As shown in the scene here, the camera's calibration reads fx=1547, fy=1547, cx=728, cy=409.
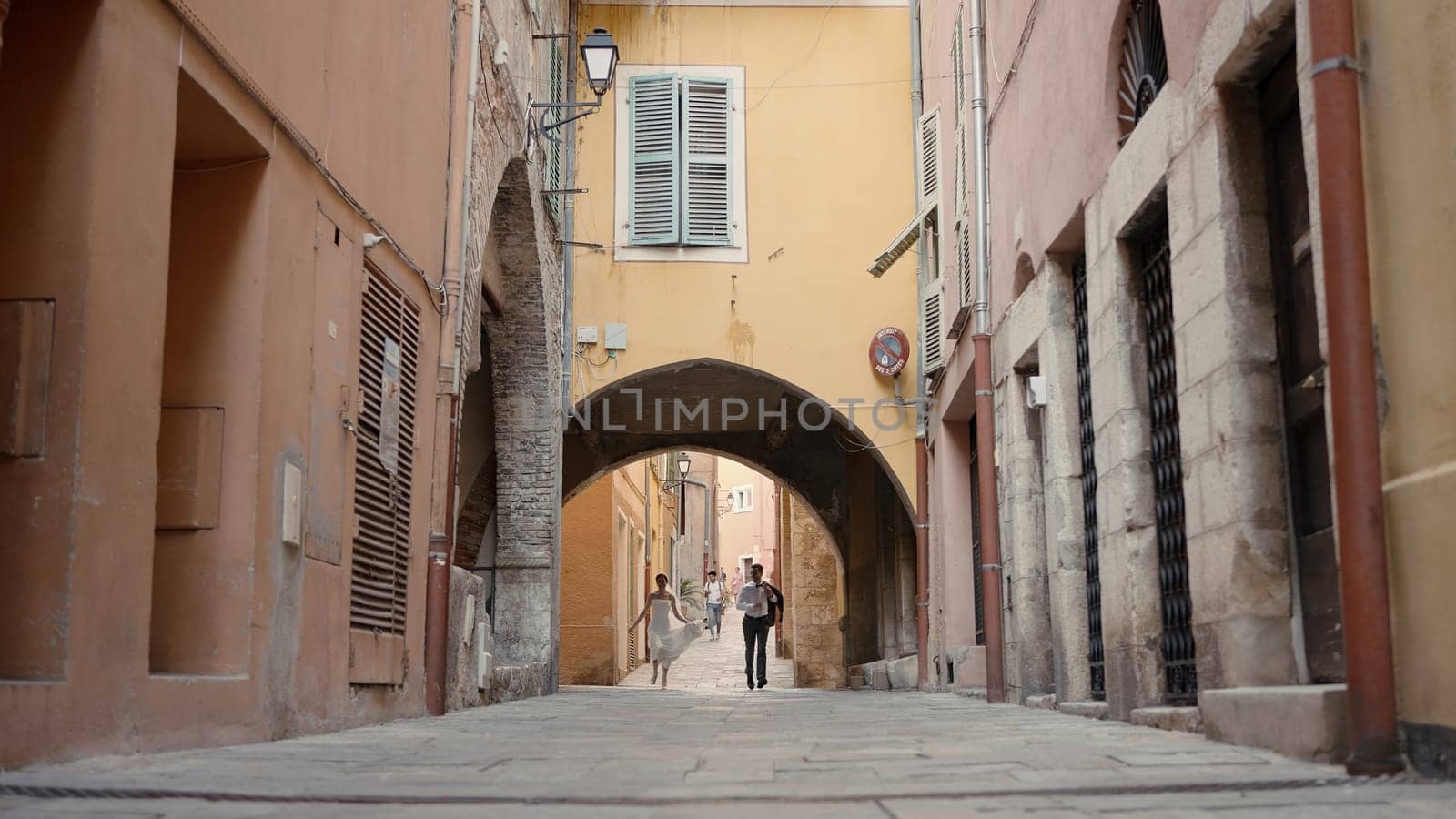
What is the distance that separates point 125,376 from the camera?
13.9 ft

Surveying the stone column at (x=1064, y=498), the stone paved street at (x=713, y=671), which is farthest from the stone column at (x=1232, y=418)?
the stone paved street at (x=713, y=671)

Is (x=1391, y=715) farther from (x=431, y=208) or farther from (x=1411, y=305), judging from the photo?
(x=431, y=208)

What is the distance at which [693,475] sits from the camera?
43719 mm

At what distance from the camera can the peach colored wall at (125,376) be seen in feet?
12.9

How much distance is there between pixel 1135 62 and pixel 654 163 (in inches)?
319

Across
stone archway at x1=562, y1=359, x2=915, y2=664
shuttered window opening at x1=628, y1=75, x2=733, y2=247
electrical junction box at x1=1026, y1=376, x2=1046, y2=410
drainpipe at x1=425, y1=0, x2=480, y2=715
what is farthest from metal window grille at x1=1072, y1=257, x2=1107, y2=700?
stone archway at x1=562, y1=359, x2=915, y2=664

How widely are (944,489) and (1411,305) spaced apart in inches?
368

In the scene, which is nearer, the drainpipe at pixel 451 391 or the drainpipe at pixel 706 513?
the drainpipe at pixel 451 391

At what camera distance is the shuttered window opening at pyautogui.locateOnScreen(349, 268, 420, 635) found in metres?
7.00

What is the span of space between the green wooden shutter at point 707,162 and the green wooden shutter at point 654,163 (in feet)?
0.34

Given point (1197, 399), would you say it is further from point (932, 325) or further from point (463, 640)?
point (932, 325)

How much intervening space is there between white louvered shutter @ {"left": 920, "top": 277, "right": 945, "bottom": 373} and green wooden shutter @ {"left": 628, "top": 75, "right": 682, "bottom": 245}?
2.45m

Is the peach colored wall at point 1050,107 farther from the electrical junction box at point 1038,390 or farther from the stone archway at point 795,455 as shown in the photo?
the stone archway at point 795,455

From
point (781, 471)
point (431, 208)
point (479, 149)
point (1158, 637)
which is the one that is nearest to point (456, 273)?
point (431, 208)
